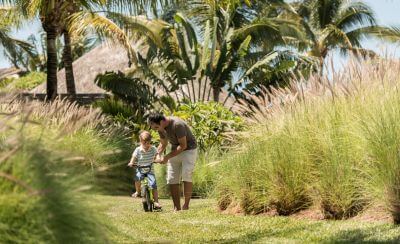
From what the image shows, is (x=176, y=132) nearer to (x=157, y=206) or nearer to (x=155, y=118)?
(x=155, y=118)

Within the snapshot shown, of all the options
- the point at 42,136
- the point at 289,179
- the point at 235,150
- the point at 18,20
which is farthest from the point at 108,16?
the point at 42,136

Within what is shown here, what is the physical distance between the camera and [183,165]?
1066 centimetres

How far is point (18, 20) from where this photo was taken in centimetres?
2436

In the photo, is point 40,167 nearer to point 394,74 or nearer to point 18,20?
point 394,74

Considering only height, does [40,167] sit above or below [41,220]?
above

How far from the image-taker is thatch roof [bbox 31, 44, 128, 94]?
113 feet

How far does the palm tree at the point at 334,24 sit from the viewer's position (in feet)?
127

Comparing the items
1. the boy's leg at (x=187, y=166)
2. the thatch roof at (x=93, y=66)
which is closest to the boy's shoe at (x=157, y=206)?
the boy's leg at (x=187, y=166)

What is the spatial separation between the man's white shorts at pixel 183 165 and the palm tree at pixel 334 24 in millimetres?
26534

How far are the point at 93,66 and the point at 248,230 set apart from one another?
28950 mm

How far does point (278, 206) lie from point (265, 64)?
16.0 metres

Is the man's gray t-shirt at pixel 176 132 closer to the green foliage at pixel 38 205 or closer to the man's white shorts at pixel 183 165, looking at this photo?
the man's white shorts at pixel 183 165

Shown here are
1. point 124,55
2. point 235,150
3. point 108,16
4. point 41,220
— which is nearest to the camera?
point 41,220

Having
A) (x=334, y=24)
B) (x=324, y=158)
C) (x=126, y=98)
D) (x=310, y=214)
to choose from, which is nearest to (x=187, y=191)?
(x=310, y=214)
